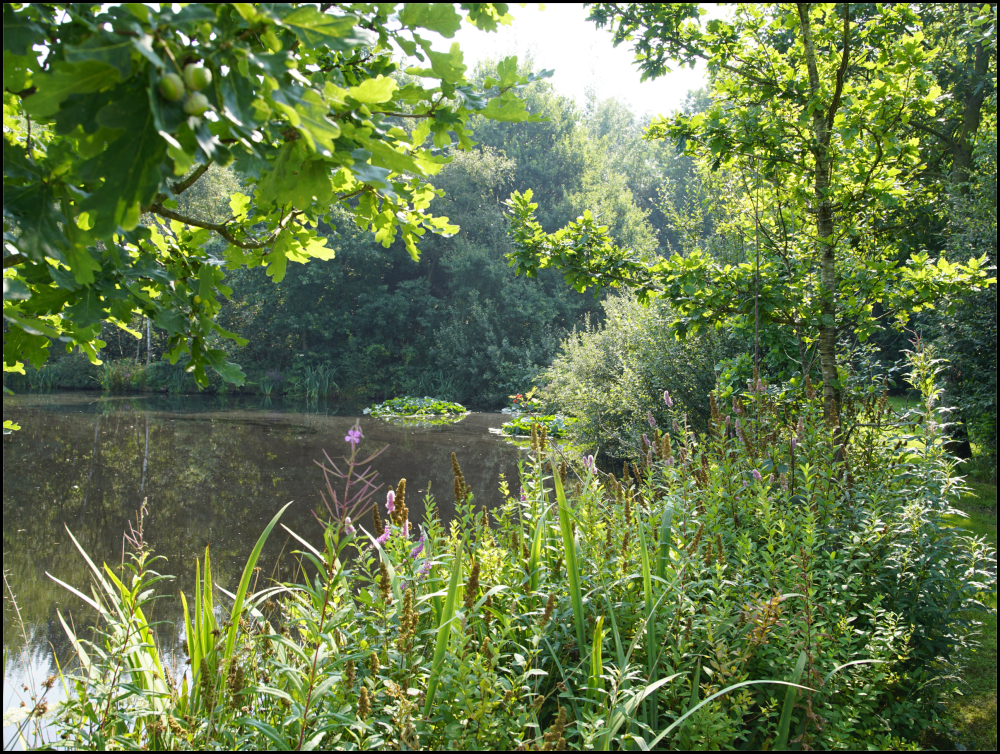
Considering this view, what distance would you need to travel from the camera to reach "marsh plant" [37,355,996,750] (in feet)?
5.12

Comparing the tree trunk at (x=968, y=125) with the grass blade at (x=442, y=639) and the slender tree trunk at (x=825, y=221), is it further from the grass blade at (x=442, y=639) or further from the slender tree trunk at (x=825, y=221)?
the grass blade at (x=442, y=639)

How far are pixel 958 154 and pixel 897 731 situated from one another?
915 cm

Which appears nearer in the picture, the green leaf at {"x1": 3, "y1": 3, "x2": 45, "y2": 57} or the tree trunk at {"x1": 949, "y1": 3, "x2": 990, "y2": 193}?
the green leaf at {"x1": 3, "y1": 3, "x2": 45, "y2": 57}

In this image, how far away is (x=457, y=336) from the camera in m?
22.2

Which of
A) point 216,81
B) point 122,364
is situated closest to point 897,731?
point 216,81

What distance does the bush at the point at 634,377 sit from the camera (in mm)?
7469

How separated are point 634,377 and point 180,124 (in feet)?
24.9

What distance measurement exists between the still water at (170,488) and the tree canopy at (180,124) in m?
1.85

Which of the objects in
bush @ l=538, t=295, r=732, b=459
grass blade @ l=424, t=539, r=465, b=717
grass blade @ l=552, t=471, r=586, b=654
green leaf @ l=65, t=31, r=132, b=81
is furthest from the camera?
bush @ l=538, t=295, r=732, b=459

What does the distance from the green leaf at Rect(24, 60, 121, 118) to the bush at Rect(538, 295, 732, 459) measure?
564 cm

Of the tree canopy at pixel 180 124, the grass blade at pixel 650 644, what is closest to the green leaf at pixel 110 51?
the tree canopy at pixel 180 124

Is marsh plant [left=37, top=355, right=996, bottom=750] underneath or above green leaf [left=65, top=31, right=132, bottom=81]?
underneath

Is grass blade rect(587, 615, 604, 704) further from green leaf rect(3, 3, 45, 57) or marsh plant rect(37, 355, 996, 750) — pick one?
green leaf rect(3, 3, 45, 57)

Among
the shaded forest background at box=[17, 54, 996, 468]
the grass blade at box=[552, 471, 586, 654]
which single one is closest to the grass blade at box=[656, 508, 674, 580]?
the grass blade at box=[552, 471, 586, 654]
